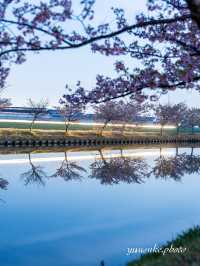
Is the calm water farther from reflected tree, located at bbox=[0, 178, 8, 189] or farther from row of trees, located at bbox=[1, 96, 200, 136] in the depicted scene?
row of trees, located at bbox=[1, 96, 200, 136]

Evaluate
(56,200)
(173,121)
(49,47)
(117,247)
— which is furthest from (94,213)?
(173,121)

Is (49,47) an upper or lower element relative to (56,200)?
upper

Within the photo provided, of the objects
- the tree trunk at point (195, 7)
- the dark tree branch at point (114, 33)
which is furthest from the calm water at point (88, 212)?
the tree trunk at point (195, 7)

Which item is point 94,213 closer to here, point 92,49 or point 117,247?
point 117,247

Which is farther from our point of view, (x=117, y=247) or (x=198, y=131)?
(x=198, y=131)

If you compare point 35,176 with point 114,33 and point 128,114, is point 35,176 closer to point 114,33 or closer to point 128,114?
point 114,33

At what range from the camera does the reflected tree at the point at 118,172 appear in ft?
79.5

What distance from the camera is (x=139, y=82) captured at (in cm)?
794

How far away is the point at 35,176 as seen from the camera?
24609 mm

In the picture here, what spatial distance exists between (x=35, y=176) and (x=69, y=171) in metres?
3.29

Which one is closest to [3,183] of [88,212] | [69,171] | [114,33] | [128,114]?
[69,171]

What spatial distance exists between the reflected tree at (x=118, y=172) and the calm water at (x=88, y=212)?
0.21ft

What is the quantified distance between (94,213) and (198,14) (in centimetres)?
1127

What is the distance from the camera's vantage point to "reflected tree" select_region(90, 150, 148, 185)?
24.2m
